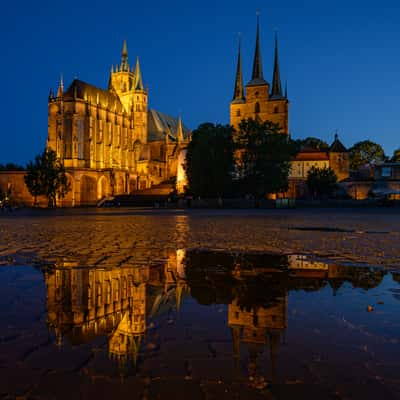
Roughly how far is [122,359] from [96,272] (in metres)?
3.02

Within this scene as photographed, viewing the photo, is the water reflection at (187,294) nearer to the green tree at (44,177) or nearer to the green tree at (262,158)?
the green tree at (262,158)

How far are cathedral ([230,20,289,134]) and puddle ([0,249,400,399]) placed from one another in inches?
3078

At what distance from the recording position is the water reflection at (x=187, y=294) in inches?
111

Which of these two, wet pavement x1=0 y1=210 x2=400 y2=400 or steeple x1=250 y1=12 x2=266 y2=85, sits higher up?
steeple x1=250 y1=12 x2=266 y2=85

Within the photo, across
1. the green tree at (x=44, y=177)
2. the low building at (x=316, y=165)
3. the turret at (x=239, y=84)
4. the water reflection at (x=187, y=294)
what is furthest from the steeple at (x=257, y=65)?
the water reflection at (x=187, y=294)

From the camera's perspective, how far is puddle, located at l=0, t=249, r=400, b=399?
217cm

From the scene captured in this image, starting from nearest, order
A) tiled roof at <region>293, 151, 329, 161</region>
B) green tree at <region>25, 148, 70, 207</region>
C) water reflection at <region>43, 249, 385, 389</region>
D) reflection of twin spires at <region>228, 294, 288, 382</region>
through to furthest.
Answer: reflection of twin spires at <region>228, 294, 288, 382</region>
water reflection at <region>43, 249, 385, 389</region>
green tree at <region>25, 148, 70, 207</region>
tiled roof at <region>293, 151, 329, 161</region>

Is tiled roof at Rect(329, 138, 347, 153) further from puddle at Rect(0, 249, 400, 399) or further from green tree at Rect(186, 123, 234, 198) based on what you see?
puddle at Rect(0, 249, 400, 399)

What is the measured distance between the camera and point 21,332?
9.96ft

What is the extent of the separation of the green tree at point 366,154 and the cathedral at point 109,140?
45180 mm

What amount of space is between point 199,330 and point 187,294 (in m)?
1.19

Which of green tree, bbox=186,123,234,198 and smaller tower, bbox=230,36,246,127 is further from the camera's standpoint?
smaller tower, bbox=230,36,246,127

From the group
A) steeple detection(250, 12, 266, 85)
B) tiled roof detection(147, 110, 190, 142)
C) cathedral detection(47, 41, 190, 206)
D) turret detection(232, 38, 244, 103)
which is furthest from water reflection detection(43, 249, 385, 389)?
tiled roof detection(147, 110, 190, 142)

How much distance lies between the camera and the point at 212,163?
148 ft
